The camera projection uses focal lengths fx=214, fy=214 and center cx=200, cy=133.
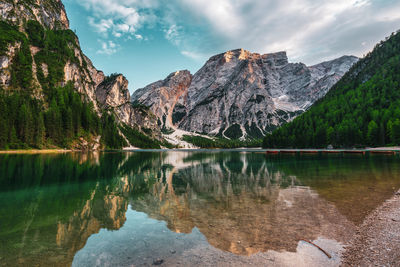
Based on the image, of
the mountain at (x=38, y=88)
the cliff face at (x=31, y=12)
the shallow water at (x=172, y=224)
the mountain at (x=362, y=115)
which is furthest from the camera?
the cliff face at (x=31, y=12)

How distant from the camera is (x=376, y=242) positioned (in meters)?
9.12

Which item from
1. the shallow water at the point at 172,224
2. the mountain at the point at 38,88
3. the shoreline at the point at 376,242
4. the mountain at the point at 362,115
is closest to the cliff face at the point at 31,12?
the mountain at the point at 38,88

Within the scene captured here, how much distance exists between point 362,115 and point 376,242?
147598 millimetres

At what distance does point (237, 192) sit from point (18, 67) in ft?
476

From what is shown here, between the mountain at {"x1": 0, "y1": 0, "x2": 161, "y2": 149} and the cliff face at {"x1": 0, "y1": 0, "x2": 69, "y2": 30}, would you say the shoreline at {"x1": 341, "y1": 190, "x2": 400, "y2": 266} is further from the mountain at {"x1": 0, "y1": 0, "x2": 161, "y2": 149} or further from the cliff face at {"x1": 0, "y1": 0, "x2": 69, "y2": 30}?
the cliff face at {"x1": 0, "y1": 0, "x2": 69, "y2": 30}

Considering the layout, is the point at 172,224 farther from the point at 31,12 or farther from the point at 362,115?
the point at 31,12

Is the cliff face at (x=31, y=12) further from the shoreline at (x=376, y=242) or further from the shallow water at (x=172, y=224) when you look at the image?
the shoreline at (x=376, y=242)

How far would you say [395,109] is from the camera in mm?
111438

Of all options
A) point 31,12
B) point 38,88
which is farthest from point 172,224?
point 31,12

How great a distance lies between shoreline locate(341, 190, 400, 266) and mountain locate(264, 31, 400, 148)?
115355mm

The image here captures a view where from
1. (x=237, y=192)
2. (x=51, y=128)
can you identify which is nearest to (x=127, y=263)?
(x=237, y=192)

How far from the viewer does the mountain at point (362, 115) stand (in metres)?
109

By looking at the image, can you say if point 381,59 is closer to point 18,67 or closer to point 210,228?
point 210,228

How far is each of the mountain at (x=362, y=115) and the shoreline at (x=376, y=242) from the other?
378 ft
